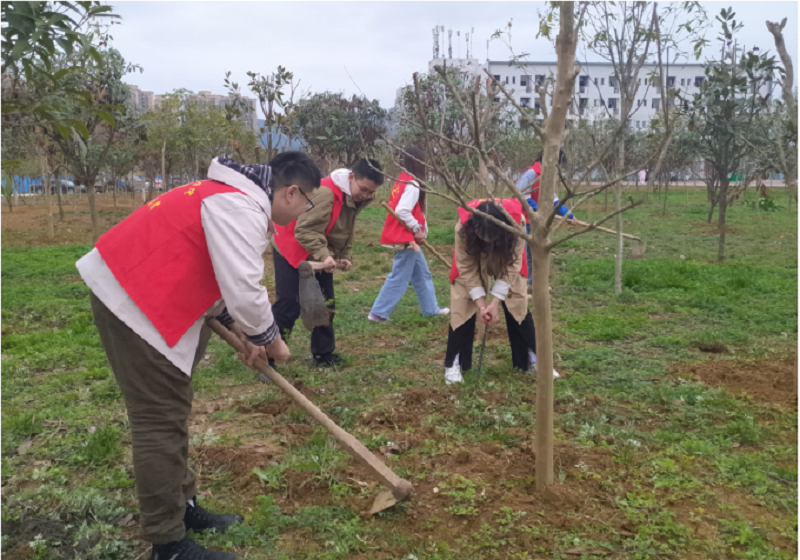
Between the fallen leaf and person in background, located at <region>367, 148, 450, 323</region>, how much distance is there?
4.10 m

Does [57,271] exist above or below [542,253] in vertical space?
below

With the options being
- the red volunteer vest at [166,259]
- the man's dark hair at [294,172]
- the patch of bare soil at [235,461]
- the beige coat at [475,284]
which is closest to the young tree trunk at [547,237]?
the man's dark hair at [294,172]

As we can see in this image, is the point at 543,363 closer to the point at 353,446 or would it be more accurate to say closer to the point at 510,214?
the point at 353,446

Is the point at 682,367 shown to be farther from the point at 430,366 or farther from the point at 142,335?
the point at 142,335

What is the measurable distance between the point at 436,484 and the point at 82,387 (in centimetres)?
295

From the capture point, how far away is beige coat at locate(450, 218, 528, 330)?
4340mm

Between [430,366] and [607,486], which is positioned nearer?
[607,486]

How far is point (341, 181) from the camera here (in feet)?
16.3

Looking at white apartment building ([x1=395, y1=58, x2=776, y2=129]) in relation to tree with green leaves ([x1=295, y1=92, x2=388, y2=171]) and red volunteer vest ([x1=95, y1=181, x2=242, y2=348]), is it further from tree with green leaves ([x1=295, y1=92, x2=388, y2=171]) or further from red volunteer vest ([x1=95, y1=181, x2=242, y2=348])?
tree with green leaves ([x1=295, y1=92, x2=388, y2=171])

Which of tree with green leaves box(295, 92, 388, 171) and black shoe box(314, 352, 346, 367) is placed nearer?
black shoe box(314, 352, 346, 367)

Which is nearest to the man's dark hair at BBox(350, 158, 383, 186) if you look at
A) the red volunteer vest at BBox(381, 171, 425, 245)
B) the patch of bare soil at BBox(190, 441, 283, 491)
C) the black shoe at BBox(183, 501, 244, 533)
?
the red volunteer vest at BBox(381, 171, 425, 245)

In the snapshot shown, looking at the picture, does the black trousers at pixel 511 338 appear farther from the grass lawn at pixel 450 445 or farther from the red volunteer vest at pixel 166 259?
the red volunteer vest at pixel 166 259

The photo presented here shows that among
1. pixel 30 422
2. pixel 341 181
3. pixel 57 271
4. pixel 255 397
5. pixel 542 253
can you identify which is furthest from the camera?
pixel 57 271

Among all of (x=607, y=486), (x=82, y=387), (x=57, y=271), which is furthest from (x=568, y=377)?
(x=57, y=271)
